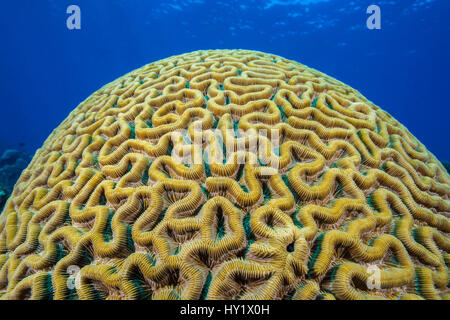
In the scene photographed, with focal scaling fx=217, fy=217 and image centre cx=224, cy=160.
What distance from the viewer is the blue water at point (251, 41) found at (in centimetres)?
4041

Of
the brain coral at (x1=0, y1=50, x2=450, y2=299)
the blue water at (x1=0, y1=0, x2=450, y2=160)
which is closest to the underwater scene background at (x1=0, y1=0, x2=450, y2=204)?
the blue water at (x1=0, y1=0, x2=450, y2=160)

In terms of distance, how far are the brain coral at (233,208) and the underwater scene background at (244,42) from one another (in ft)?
46.5

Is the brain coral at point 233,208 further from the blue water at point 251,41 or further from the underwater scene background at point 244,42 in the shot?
the blue water at point 251,41

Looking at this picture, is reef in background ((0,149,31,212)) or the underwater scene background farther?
the underwater scene background

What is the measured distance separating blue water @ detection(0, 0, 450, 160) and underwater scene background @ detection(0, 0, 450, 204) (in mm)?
260

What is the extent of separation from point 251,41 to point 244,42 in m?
2.82

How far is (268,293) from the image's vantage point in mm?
1691

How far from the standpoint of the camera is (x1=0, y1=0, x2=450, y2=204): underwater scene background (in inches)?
1533

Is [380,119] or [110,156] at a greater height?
[380,119]

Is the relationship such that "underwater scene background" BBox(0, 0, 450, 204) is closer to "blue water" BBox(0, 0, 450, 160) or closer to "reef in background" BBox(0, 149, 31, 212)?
"reef in background" BBox(0, 149, 31, 212)

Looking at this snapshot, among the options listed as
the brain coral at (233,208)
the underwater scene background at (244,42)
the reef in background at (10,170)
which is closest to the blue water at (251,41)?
the underwater scene background at (244,42)
